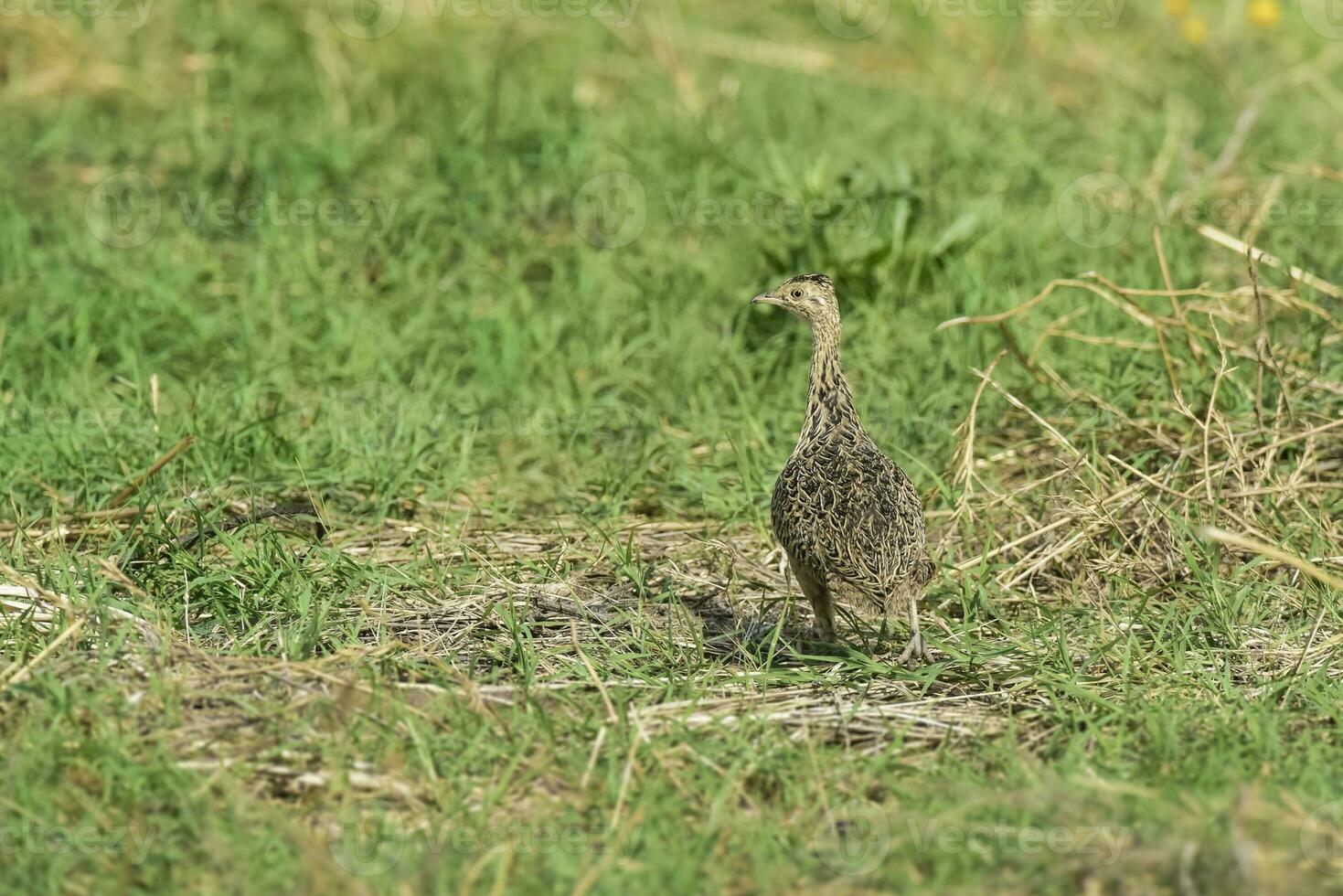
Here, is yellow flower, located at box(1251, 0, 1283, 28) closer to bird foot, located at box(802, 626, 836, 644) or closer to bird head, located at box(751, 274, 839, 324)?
bird head, located at box(751, 274, 839, 324)

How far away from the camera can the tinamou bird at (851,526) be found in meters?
5.01

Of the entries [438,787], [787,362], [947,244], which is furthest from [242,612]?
[947,244]

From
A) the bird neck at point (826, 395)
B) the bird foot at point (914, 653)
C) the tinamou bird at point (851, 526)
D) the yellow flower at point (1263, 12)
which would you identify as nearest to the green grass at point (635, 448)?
the bird foot at point (914, 653)

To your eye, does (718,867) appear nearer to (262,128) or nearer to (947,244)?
(947,244)

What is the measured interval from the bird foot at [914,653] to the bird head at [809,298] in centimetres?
135

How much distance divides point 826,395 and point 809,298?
17.0 inches

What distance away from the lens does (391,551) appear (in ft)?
19.8

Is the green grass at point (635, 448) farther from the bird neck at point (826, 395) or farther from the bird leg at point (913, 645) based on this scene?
the bird neck at point (826, 395)

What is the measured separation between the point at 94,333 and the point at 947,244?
12.5ft

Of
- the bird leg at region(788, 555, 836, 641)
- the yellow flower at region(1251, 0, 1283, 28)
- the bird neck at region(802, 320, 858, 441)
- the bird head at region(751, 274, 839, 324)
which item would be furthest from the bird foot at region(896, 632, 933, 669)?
the yellow flower at region(1251, 0, 1283, 28)

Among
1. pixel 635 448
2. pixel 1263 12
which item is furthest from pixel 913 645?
pixel 1263 12

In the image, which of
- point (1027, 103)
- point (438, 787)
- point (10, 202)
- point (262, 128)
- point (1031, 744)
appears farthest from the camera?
point (1027, 103)

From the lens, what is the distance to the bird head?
19.7ft

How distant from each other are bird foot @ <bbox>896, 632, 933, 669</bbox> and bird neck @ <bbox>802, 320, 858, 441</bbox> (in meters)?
0.87
